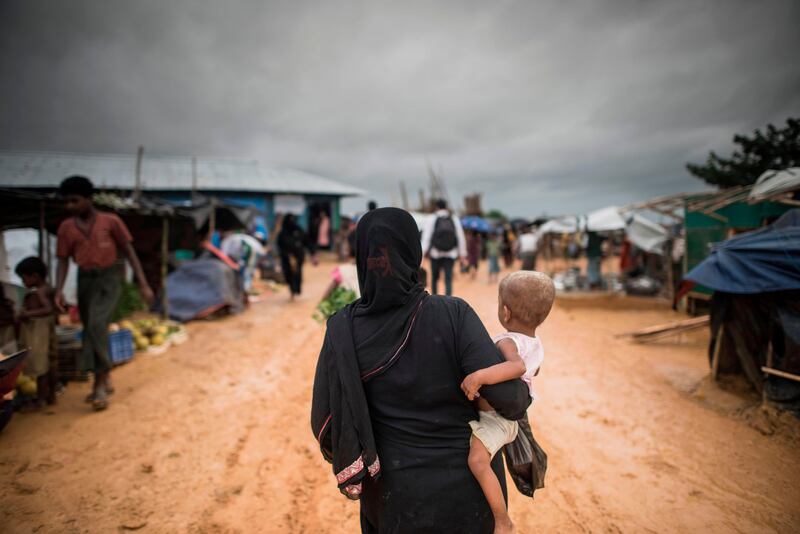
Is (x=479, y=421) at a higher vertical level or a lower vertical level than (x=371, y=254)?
lower

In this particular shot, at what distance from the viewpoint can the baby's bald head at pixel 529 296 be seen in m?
1.77

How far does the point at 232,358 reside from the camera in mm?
5992

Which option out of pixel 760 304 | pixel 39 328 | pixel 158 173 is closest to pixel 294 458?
pixel 39 328

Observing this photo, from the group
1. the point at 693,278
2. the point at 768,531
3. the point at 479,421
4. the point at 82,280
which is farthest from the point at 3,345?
the point at 693,278

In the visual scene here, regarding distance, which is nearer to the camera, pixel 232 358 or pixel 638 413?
pixel 638 413

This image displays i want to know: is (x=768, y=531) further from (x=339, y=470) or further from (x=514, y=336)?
(x=339, y=470)

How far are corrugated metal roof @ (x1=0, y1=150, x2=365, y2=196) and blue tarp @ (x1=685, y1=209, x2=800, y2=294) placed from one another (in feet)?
62.4

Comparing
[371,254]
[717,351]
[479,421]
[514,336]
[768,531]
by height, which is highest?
[371,254]

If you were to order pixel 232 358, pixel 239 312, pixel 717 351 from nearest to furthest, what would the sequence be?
pixel 717 351 < pixel 232 358 < pixel 239 312

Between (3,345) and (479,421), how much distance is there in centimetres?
460

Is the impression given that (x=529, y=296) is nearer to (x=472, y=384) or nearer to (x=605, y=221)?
(x=472, y=384)

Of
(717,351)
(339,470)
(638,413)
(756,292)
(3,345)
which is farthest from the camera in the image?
(717,351)

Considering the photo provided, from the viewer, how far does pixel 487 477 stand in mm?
1435

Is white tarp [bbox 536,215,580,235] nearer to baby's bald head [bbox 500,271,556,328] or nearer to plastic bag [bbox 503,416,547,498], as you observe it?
baby's bald head [bbox 500,271,556,328]
